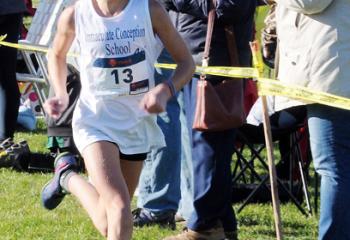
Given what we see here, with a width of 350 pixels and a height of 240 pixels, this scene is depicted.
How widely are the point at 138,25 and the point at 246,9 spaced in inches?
32.6

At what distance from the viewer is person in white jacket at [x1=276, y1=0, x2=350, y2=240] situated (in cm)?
405

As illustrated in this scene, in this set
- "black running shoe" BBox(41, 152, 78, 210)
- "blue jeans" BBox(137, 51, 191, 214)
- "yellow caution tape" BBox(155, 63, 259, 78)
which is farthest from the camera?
"blue jeans" BBox(137, 51, 191, 214)

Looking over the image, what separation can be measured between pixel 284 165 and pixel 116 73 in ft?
9.78

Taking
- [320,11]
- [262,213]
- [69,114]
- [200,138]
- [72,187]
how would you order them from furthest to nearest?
[69,114] → [262,213] → [200,138] → [72,187] → [320,11]

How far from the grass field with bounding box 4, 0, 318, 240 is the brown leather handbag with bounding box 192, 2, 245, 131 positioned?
92 cm

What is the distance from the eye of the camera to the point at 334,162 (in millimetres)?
4199

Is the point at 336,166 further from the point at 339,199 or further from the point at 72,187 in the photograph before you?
the point at 72,187

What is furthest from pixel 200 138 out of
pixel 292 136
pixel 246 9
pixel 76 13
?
pixel 292 136

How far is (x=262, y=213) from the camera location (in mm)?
6285

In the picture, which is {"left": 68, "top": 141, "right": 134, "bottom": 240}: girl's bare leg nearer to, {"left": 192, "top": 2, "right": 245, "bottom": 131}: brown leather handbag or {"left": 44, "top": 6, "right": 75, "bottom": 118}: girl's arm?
{"left": 44, "top": 6, "right": 75, "bottom": 118}: girl's arm

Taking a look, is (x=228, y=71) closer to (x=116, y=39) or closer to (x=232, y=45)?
(x=232, y=45)

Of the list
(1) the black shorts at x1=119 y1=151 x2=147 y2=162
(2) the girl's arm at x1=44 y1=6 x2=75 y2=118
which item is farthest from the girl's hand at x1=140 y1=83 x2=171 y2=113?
(2) the girl's arm at x1=44 y1=6 x2=75 y2=118

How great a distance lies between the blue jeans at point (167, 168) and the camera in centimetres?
575

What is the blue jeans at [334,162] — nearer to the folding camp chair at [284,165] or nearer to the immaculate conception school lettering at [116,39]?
the immaculate conception school lettering at [116,39]
